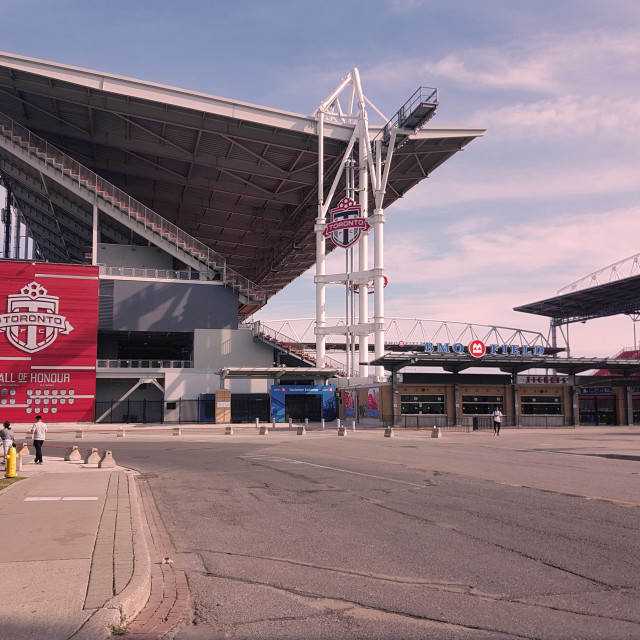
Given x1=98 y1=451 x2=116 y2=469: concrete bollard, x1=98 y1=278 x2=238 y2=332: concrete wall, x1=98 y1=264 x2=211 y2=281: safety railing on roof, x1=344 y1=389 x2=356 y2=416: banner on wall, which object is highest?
x1=98 y1=264 x2=211 y2=281: safety railing on roof

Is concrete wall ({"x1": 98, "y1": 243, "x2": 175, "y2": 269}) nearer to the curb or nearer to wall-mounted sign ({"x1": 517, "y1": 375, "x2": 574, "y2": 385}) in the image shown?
wall-mounted sign ({"x1": 517, "y1": 375, "x2": 574, "y2": 385})

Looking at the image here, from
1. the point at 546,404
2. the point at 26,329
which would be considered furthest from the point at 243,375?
the point at 546,404

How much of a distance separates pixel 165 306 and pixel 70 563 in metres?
57.8

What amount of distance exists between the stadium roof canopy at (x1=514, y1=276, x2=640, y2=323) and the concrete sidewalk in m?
68.0

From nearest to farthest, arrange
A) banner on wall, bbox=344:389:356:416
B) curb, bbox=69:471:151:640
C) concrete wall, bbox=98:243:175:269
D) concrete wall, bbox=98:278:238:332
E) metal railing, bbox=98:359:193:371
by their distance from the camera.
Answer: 1. curb, bbox=69:471:151:640
2. banner on wall, bbox=344:389:356:416
3. metal railing, bbox=98:359:193:371
4. concrete wall, bbox=98:278:238:332
5. concrete wall, bbox=98:243:175:269

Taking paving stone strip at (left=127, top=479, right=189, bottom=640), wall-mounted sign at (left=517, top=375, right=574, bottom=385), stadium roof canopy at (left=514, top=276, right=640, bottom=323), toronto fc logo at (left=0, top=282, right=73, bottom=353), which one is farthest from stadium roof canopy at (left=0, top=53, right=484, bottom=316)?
paving stone strip at (left=127, top=479, right=189, bottom=640)

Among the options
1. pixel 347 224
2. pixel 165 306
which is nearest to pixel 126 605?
pixel 347 224

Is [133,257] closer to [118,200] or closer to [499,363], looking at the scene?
[118,200]

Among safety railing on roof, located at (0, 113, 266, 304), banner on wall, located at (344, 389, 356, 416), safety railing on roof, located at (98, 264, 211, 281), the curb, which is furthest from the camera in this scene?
safety railing on roof, located at (98, 264, 211, 281)

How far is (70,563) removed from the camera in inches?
317

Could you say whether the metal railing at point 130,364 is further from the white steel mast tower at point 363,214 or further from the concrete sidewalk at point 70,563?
the concrete sidewalk at point 70,563

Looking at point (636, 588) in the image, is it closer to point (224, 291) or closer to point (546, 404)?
point (546, 404)

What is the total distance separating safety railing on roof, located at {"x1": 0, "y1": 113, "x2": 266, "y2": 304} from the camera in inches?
2366

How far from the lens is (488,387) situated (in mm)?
49562
